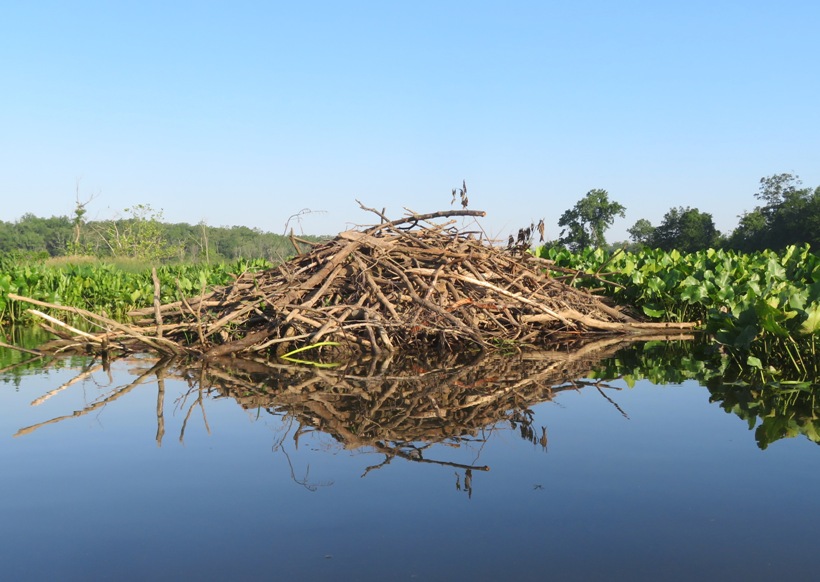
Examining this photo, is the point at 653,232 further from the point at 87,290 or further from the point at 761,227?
the point at 87,290

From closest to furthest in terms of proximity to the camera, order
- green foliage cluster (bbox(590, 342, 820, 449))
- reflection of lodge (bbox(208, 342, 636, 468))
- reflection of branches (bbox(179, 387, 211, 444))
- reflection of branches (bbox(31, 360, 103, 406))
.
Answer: reflection of lodge (bbox(208, 342, 636, 468)), reflection of branches (bbox(179, 387, 211, 444)), green foliage cluster (bbox(590, 342, 820, 449)), reflection of branches (bbox(31, 360, 103, 406))

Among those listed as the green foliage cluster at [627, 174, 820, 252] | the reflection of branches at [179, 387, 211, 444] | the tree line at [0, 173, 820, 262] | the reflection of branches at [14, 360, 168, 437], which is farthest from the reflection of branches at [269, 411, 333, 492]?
the green foliage cluster at [627, 174, 820, 252]

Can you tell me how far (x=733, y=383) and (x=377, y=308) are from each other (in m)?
3.68

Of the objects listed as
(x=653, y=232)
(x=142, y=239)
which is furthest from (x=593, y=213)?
(x=142, y=239)

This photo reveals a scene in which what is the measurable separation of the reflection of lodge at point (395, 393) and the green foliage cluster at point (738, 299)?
1.48 m

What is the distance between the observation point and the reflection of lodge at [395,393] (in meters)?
4.57

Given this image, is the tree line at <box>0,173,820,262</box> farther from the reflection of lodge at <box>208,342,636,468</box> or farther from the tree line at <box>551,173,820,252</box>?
the reflection of lodge at <box>208,342,636,468</box>

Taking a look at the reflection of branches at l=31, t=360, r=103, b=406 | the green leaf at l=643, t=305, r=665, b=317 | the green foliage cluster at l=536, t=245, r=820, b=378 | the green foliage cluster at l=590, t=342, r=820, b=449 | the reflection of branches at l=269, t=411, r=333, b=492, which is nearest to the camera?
the reflection of branches at l=269, t=411, r=333, b=492

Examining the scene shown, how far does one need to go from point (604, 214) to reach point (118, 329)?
6008 cm

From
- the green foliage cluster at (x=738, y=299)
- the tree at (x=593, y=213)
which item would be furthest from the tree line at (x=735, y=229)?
the green foliage cluster at (x=738, y=299)

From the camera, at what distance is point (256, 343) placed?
791 centimetres

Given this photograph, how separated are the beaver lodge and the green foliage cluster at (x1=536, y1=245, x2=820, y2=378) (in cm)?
96

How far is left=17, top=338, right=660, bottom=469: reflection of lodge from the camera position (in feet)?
15.0

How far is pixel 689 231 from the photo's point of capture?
55781mm
